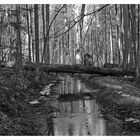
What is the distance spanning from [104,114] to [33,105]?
262 centimetres

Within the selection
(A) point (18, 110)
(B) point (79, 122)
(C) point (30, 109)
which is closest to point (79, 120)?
(B) point (79, 122)

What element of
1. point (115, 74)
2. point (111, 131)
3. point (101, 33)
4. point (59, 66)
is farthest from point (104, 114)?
point (101, 33)

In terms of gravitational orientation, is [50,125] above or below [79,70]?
below

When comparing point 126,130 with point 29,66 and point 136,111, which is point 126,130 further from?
point 29,66

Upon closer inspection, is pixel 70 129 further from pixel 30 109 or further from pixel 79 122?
pixel 30 109

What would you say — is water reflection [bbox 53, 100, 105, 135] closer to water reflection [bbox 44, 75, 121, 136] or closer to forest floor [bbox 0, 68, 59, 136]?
water reflection [bbox 44, 75, 121, 136]

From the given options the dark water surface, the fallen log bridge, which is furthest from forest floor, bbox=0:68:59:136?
the fallen log bridge

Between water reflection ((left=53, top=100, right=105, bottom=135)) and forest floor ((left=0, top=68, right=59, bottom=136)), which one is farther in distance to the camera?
water reflection ((left=53, top=100, right=105, bottom=135))

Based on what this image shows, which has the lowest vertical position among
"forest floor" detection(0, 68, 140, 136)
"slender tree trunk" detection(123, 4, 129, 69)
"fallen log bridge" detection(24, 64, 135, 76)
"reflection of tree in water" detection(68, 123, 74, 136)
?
"reflection of tree in water" detection(68, 123, 74, 136)

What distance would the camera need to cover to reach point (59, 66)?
57.2ft

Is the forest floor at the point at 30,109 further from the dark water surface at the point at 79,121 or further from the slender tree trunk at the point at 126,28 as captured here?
the slender tree trunk at the point at 126,28

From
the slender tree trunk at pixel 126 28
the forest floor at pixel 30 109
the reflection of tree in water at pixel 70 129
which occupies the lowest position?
the reflection of tree in water at pixel 70 129

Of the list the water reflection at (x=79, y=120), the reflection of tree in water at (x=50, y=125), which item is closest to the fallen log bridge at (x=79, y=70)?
the water reflection at (x=79, y=120)

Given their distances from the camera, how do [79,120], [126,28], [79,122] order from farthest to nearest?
[126,28], [79,120], [79,122]
